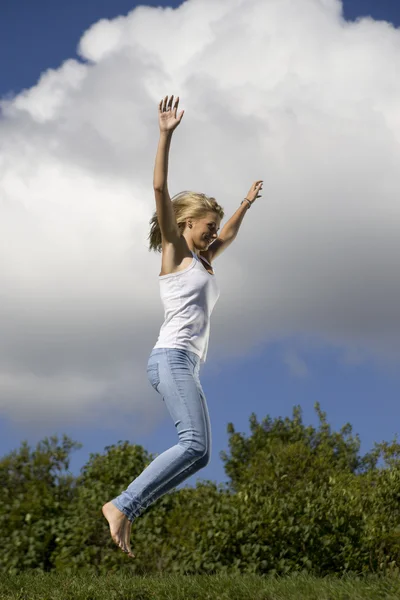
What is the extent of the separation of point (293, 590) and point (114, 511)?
1510 mm

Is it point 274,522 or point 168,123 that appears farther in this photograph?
point 274,522

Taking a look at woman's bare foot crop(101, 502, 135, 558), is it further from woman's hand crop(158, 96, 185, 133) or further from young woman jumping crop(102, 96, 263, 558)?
woman's hand crop(158, 96, 185, 133)

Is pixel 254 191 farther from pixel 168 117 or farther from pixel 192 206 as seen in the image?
pixel 168 117

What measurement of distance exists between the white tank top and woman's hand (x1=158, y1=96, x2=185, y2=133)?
104cm

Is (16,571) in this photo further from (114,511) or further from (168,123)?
(168,123)

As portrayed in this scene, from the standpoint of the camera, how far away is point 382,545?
10656 mm

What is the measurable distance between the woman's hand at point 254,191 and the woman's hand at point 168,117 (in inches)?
80.1

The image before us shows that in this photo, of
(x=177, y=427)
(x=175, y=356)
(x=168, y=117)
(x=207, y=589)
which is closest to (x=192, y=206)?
(x=168, y=117)

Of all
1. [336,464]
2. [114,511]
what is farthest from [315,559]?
[336,464]

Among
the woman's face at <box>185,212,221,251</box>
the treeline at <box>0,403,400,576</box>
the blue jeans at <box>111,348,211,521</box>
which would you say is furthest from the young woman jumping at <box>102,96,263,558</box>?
the treeline at <box>0,403,400,576</box>

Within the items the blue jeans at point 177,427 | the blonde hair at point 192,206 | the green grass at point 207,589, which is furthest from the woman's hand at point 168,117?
the green grass at point 207,589

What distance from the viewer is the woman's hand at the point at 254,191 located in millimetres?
7508

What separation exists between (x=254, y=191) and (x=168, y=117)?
2.15 meters

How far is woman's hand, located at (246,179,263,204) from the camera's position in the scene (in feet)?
24.6
